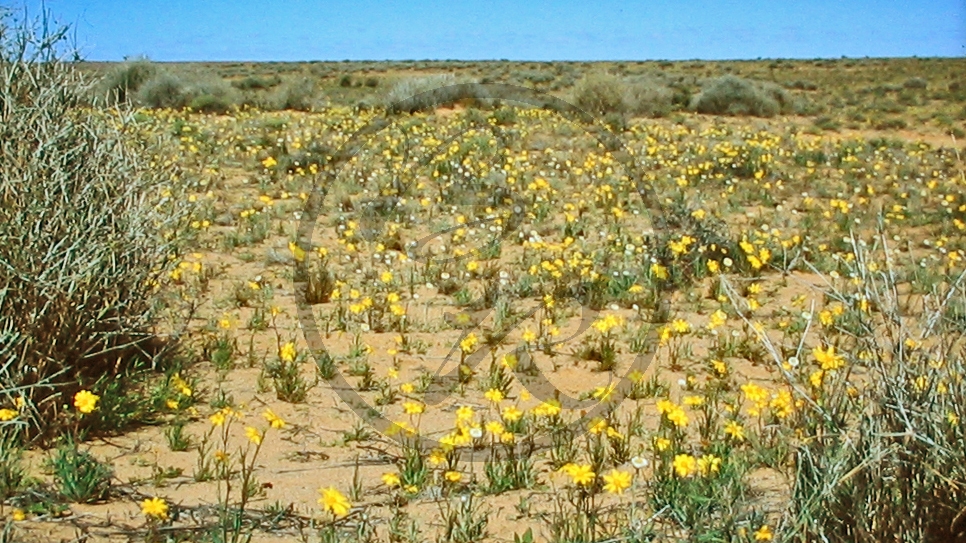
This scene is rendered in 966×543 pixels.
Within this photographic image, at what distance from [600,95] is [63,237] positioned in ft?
56.2

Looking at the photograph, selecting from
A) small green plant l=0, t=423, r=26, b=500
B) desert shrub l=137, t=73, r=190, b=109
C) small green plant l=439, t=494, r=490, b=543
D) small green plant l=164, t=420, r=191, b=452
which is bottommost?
small green plant l=439, t=494, r=490, b=543

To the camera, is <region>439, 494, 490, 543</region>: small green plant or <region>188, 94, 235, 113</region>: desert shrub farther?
<region>188, 94, 235, 113</region>: desert shrub

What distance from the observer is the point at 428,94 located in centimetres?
1828

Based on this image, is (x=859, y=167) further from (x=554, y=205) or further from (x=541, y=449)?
(x=541, y=449)

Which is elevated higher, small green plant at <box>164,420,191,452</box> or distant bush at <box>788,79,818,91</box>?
distant bush at <box>788,79,818,91</box>

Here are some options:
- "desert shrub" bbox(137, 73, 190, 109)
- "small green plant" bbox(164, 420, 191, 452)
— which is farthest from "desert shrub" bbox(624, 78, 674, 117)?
"small green plant" bbox(164, 420, 191, 452)

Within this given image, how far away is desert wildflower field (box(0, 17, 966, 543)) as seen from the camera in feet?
8.89

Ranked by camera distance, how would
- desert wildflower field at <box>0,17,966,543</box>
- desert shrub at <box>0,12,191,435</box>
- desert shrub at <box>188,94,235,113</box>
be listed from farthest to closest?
1. desert shrub at <box>188,94,235,113</box>
2. desert shrub at <box>0,12,191,435</box>
3. desert wildflower field at <box>0,17,966,543</box>

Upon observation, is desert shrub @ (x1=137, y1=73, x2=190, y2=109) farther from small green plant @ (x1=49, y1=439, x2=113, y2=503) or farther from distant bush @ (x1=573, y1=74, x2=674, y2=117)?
small green plant @ (x1=49, y1=439, x2=113, y2=503)

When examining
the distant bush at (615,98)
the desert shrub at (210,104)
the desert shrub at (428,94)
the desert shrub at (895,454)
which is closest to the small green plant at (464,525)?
the desert shrub at (895,454)

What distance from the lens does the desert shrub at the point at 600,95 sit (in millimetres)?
19578

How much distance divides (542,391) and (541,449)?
939 millimetres

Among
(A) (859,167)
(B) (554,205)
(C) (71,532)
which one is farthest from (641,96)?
(C) (71,532)

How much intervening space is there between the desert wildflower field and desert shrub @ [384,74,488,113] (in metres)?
7.69
